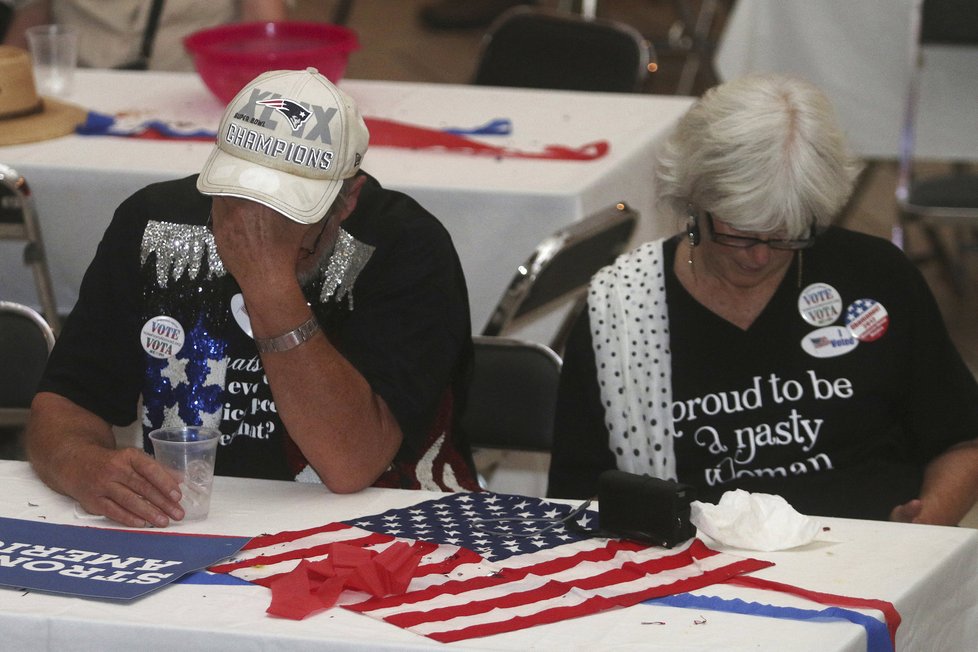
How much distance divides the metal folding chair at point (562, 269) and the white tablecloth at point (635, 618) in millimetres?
852

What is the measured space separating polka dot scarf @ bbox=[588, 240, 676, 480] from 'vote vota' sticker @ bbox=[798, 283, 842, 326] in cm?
23

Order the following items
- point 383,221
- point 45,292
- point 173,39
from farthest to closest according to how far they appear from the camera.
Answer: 1. point 173,39
2. point 45,292
3. point 383,221

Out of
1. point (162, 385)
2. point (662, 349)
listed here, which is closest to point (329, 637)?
point (162, 385)

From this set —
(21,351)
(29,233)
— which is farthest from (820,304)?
(29,233)

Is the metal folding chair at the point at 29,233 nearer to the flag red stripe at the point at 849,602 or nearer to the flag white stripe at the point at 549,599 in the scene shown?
the flag white stripe at the point at 549,599

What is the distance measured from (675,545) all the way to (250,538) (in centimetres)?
55

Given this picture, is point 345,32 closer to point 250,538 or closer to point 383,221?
point 383,221

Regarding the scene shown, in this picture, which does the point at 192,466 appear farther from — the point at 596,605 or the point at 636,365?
the point at 636,365

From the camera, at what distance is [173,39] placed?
4348 millimetres

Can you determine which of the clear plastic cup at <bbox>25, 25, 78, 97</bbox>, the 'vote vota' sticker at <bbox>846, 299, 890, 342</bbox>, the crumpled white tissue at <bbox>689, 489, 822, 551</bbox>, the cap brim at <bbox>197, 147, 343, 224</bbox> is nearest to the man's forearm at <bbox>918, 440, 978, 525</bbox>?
the 'vote vota' sticker at <bbox>846, 299, 890, 342</bbox>

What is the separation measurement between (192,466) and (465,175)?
1.40 m

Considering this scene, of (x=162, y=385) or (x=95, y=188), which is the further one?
(x=95, y=188)

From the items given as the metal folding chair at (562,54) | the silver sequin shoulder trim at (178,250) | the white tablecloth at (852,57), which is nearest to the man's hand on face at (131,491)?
the silver sequin shoulder trim at (178,250)

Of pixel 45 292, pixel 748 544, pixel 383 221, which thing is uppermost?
pixel 383 221
